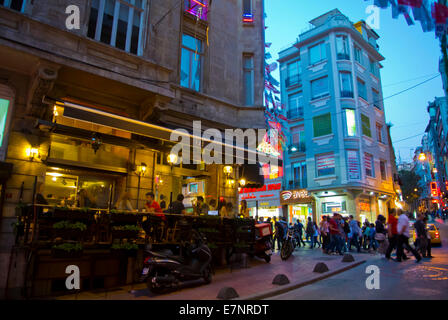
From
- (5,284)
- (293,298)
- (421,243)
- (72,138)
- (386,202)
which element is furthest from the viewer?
(386,202)

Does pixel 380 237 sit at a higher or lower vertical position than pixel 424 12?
lower

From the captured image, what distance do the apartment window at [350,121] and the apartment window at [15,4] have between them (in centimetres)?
2500

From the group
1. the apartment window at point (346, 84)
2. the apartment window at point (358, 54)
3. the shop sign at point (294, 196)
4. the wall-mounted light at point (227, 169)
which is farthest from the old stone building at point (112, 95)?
the apartment window at point (358, 54)

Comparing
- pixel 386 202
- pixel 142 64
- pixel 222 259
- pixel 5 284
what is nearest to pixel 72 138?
pixel 142 64

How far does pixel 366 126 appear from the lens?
2820cm

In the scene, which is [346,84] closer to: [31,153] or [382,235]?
[382,235]

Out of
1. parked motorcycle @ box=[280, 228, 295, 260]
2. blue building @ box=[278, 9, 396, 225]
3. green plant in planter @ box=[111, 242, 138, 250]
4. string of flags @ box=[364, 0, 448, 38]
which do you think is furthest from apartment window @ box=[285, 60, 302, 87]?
green plant in planter @ box=[111, 242, 138, 250]

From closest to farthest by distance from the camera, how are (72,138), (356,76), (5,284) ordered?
(5,284), (72,138), (356,76)

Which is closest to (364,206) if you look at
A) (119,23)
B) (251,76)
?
(251,76)

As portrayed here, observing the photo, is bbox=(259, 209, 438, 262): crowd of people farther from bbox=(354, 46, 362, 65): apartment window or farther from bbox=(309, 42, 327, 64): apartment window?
bbox=(354, 46, 362, 65): apartment window

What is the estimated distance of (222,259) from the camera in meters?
10.4

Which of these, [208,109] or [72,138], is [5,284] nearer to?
[72,138]

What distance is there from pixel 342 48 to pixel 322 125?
7.70 meters

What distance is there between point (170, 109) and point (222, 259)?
18.2ft
